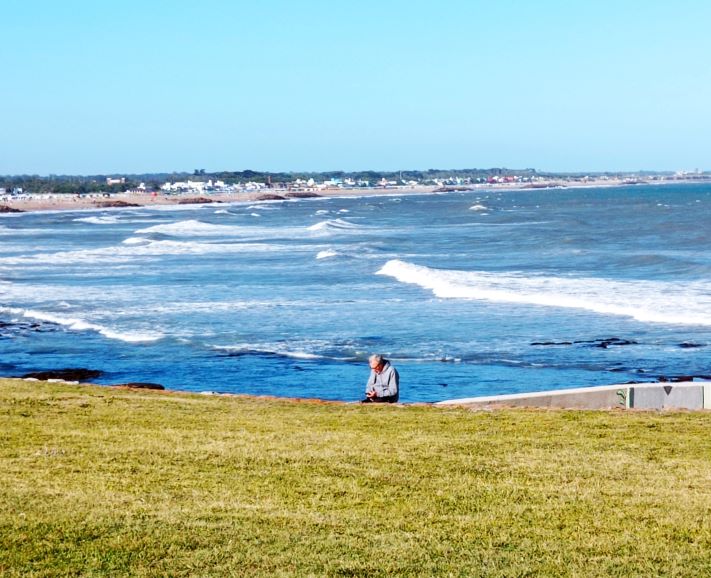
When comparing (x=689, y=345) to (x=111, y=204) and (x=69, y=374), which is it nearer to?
(x=69, y=374)

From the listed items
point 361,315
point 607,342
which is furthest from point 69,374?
point 607,342

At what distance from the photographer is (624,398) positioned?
1552 cm

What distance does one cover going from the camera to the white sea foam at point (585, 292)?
102 feet

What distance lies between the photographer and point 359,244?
221 ft

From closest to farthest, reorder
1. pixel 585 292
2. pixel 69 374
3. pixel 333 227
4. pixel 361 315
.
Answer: pixel 69 374, pixel 361 315, pixel 585 292, pixel 333 227

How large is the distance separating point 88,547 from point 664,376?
15.6m

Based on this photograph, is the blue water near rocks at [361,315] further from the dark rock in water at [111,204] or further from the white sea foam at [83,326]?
the dark rock in water at [111,204]

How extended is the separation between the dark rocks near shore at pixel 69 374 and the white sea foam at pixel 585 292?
46.2ft

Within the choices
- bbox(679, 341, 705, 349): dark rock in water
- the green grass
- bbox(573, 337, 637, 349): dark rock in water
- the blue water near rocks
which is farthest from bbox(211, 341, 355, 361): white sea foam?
the green grass

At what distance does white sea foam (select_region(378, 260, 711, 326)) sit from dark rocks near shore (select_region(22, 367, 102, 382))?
1409cm

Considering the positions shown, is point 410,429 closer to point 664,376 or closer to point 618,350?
A: point 664,376

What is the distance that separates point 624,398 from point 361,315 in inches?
643

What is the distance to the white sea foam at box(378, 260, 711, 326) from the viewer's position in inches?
1219

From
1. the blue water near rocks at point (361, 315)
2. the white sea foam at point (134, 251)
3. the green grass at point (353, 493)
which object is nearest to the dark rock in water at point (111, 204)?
the white sea foam at point (134, 251)
